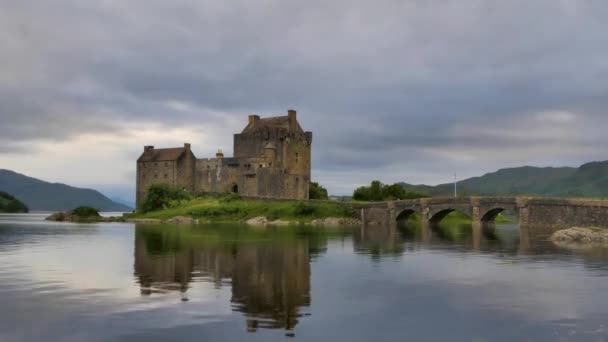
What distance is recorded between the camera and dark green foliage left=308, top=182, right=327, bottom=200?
4697 inches

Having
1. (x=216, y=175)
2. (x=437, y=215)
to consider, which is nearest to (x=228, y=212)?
(x=216, y=175)

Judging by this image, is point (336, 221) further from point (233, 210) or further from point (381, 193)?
point (381, 193)

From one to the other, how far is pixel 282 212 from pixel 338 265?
61856mm

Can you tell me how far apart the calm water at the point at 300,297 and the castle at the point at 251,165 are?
72690 millimetres

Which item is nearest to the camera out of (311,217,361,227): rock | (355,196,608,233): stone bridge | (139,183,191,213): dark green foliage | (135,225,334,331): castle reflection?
(135,225,334,331): castle reflection

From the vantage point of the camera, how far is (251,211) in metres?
94.0

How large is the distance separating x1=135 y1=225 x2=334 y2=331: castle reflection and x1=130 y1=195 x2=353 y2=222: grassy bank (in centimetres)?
4802

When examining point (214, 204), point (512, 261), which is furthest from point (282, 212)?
point (512, 261)

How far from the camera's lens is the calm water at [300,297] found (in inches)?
587

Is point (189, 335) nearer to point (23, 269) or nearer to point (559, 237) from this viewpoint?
point (23, 269)

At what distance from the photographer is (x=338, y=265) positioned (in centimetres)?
2942

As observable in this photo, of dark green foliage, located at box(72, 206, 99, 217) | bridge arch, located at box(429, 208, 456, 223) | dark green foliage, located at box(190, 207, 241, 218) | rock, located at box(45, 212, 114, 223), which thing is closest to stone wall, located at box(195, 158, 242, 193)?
dark green foliage, located at box(190, 207, 241, 218)

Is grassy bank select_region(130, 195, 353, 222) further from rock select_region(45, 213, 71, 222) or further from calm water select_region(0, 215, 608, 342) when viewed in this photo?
calm water select_region(0, 215, 608, 342)

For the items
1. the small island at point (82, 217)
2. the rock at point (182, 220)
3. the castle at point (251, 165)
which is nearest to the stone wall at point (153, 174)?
the castle at point (251, 165)
